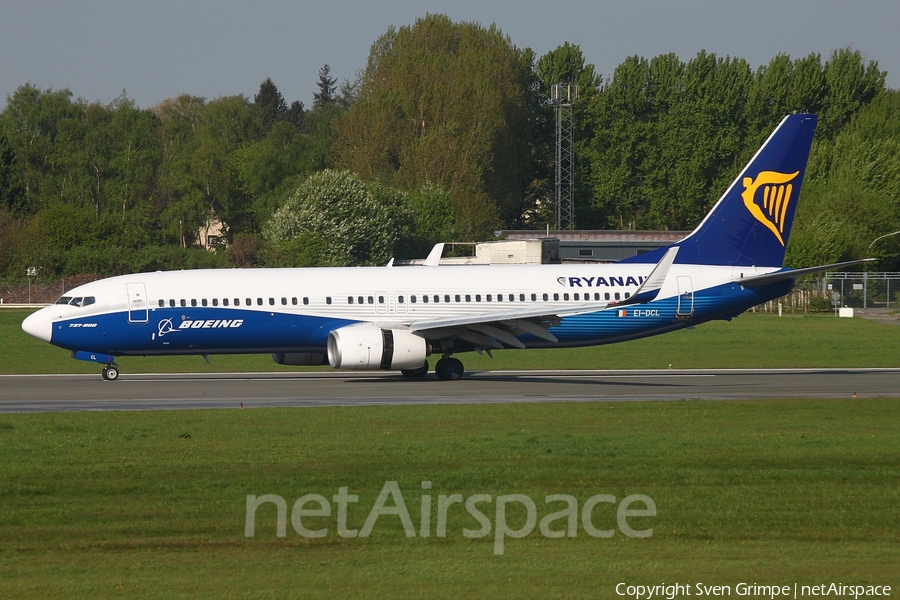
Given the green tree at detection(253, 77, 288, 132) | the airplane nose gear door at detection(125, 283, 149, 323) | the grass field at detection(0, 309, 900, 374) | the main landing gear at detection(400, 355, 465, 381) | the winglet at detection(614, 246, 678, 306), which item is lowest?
the grass field at detection(0, 309, 900, 374)

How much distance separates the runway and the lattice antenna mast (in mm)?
71211

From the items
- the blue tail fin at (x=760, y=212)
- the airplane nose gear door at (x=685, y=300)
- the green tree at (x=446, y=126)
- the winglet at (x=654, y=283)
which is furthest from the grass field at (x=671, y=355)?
the green tree at (x=446, y=126)

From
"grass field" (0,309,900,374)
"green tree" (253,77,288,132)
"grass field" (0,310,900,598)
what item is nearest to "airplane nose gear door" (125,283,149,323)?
"grass field" (0,309,900,374)

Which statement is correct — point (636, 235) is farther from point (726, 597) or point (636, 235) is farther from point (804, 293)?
point (726, 597)

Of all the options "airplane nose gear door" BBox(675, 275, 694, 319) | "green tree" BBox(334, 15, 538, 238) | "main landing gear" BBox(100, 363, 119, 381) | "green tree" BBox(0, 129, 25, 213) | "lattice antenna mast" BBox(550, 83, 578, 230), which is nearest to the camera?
"main landing gear" BBox(100, 363, 119, 381)

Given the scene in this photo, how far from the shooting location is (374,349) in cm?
3112

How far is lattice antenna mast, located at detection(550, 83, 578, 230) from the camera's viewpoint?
106875mm

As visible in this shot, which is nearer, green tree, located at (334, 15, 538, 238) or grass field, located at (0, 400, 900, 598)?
grass field, located at (0, 400, 900, 598)

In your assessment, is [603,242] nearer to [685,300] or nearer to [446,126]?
[446,126]

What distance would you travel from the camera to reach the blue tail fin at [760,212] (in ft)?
117

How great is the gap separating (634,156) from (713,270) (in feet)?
290

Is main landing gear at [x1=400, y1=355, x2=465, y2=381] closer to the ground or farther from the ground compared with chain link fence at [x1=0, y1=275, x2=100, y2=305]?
closer to the ground

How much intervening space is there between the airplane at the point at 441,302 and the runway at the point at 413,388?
1.06 m

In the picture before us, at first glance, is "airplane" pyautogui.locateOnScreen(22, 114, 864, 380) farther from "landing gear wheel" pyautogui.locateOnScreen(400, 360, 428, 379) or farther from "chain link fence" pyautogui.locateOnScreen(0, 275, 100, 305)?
"chain link fence" pyautogui.locateOnScreen(0, 275, 100, 305)
